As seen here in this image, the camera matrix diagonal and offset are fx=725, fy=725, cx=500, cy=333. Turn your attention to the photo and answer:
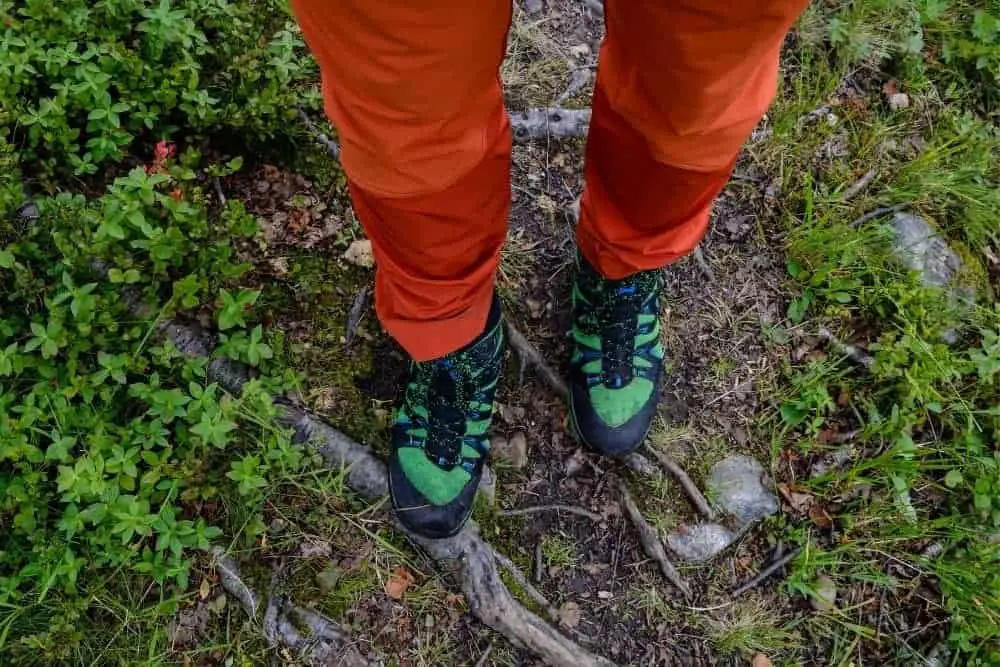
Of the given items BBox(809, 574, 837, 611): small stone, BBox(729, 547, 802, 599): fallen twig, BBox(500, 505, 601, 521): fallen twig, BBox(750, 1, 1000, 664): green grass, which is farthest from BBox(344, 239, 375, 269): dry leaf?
BBox(809, 574, 837, 611): small stone

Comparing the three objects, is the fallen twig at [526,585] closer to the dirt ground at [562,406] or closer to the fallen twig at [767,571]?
the dirt ground at [562,406]

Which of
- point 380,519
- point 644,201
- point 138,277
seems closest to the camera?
point 644,201

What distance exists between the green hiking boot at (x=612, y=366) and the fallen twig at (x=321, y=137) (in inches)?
36.8

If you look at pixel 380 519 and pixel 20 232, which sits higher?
pixel 20 232

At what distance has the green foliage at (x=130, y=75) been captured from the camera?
6.98 ft

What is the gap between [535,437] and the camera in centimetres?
232

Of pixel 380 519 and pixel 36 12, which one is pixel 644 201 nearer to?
pixel 380 519

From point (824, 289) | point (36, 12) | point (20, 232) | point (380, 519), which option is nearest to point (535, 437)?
point (380, 519)

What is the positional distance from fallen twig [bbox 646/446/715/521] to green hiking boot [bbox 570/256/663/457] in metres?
0.12

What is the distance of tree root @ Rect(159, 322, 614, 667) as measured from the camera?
203 cm

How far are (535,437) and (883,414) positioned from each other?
1.17 m

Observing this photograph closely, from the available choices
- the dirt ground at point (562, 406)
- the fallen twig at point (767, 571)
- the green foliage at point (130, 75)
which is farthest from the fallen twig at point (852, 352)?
the green foliage at point (130, 75)

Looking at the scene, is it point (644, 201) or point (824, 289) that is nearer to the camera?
point (644, 201)

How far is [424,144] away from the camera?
4.13 feet
